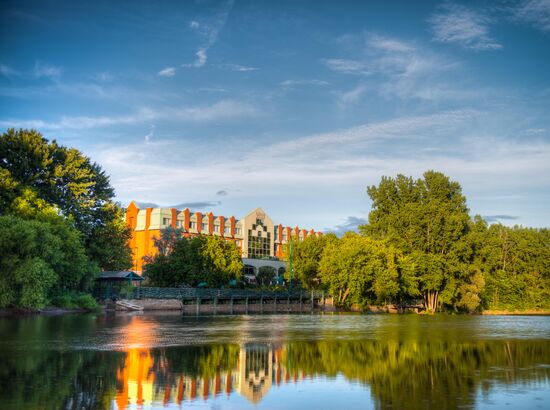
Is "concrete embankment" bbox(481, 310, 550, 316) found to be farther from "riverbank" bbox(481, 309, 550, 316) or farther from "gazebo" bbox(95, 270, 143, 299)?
"gazebo" bbox(95, 270, 143, 299)

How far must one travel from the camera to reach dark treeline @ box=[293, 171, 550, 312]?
257 feet

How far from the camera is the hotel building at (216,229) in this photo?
118188 mm

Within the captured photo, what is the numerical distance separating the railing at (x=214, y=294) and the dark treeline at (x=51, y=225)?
679 cm

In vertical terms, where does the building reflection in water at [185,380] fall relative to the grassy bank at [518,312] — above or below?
above

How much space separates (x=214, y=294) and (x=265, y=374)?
195ft

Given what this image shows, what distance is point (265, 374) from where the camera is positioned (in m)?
17.1

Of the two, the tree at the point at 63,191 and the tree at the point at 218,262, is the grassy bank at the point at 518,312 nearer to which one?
the tree at the point at 218,262

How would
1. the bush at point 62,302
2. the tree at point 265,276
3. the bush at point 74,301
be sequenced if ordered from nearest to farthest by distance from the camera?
the bush at point 62,302 < the bush at point 74,301 < the tree at point 265,276

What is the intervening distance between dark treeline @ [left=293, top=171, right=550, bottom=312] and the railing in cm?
439

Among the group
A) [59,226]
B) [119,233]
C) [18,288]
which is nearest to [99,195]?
[119,233]

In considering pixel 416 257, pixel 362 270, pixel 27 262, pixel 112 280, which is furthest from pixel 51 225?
pixel 416 257

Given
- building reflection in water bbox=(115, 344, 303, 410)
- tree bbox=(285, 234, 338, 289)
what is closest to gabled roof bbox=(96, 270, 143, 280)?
tree bbox=(285, 234, 338, 289)

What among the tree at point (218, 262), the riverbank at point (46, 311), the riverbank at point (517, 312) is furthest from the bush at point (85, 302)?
the riverbank at point (517, 312)

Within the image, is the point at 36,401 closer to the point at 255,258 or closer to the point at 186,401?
the point at 186,401
